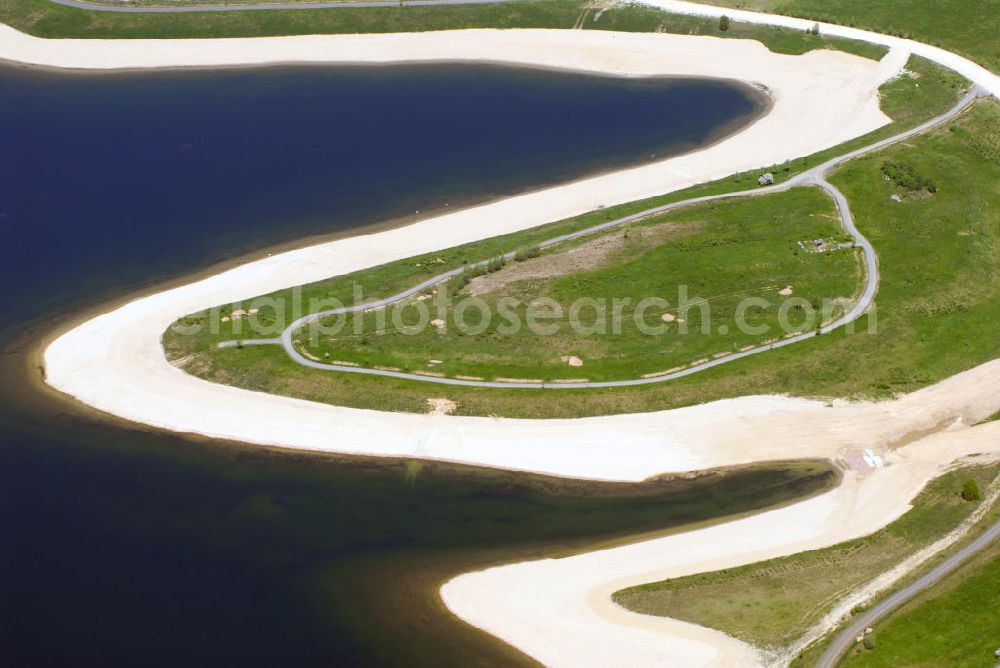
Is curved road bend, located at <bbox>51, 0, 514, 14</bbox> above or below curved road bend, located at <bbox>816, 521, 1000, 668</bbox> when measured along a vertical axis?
above

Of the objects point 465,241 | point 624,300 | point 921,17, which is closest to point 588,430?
point 624,300

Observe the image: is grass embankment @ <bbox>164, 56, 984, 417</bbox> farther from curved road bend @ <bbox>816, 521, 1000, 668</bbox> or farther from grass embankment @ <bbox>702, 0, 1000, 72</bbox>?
grass embankment @ <bbox>702, 0, 1000, 72</bbox>

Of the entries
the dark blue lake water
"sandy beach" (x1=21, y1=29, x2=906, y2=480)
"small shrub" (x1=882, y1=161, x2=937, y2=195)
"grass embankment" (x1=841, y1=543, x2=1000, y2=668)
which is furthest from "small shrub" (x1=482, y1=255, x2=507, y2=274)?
"grass embankment" (x1=841, y1=543, x2=1000, y2=668)

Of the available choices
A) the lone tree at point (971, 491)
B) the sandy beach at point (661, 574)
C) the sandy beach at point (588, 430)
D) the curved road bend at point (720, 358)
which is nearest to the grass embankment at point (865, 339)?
the curved road bend at point (720, 358)

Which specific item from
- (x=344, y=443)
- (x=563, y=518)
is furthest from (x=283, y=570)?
(x=563, y=518)

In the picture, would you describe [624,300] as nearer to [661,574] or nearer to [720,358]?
[720,358]

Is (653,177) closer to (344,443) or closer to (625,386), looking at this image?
(625,386)
